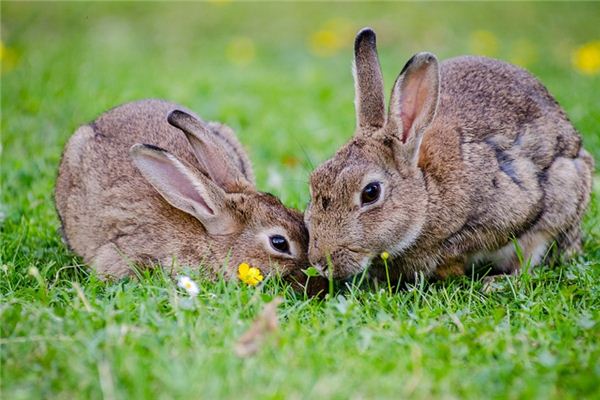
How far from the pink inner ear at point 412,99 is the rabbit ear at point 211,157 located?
1300 millimetres

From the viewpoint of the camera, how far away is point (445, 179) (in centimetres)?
542

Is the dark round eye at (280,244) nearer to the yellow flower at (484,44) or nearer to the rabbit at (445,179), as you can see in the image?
the rabbit at (445,179)

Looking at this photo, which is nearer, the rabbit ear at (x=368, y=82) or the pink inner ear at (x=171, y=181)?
the rabbit ear at (x=368, y=82)

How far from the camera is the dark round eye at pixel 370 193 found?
512 centimetres

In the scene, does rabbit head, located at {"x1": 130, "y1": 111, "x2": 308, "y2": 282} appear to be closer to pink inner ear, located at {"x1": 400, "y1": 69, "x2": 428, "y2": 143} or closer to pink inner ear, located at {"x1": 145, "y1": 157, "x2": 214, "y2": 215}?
pink inner ear, located at {"x1": 145, "y1": 157, "x2": 214, "y2": 215}

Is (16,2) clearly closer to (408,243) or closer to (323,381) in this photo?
(408,243)

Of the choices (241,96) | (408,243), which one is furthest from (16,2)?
(408,243)

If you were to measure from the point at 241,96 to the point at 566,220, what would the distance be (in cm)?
455

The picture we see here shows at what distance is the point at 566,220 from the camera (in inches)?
231

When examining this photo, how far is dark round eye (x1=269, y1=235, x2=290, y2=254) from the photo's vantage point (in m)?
5.46

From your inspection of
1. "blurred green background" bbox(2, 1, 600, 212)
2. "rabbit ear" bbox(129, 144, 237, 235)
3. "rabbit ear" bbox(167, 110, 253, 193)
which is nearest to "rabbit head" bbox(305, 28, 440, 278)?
"rabbit ear" bbox(129, 144, 237, 235)

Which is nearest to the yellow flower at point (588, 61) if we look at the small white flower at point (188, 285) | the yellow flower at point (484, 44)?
the yellow flower at point (484, 44)

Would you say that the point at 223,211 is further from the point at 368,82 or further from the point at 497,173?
the point at 497,173

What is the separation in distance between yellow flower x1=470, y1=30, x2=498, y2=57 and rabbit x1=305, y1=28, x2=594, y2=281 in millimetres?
5112
